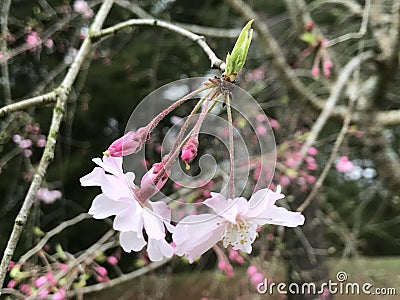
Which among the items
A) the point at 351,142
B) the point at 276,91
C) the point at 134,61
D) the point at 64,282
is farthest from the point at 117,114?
the point at 64,282

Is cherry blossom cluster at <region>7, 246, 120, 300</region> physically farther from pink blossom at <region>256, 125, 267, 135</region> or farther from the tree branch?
pink blossom at <region>256, 125, 267, 135</region>

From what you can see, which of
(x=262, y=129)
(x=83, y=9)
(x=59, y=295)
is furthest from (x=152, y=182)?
(x=83, y=9)

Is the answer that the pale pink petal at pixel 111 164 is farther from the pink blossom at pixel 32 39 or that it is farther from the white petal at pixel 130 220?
the pink blossom at pixel 32 39

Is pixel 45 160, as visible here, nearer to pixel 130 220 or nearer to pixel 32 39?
pixel 130 220

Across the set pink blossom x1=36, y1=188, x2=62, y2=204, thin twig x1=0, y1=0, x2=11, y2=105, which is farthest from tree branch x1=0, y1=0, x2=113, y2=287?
pink blossom x1=36, y1=188, x2=62, y2=204

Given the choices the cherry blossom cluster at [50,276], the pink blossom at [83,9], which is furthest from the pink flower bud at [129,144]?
the pink blossom at [83,9]

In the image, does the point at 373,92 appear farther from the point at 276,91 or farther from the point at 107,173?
the point at 107,173
